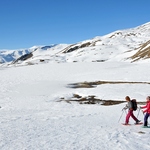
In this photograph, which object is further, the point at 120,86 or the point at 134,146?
the point at 120,86

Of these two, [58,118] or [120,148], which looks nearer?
[120,148]

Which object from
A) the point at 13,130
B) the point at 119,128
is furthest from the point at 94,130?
the point at 13,130

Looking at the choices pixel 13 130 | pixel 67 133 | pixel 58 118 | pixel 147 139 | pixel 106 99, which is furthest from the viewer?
pixel 106 99

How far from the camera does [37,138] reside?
1201 cm

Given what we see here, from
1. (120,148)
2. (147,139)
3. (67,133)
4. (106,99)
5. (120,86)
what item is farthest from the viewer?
(120,86)

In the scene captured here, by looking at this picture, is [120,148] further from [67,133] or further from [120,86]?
[120,86]

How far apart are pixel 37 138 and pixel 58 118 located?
6060 mm

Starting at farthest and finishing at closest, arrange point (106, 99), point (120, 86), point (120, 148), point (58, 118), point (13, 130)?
point (120, 86), point (106, 99), point (58, 118), point (13, 130), point (120, 148)

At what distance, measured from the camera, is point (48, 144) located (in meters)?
10.9

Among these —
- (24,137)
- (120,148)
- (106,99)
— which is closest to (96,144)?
(120,148)

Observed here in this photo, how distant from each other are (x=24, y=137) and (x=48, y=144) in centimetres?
193

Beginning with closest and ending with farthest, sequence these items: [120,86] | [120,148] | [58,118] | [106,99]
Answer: [120,148]
[58,118]
[106,99]
[120,86]

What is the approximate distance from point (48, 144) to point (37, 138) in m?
1.27

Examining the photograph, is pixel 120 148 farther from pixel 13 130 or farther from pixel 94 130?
pixel 13 130
